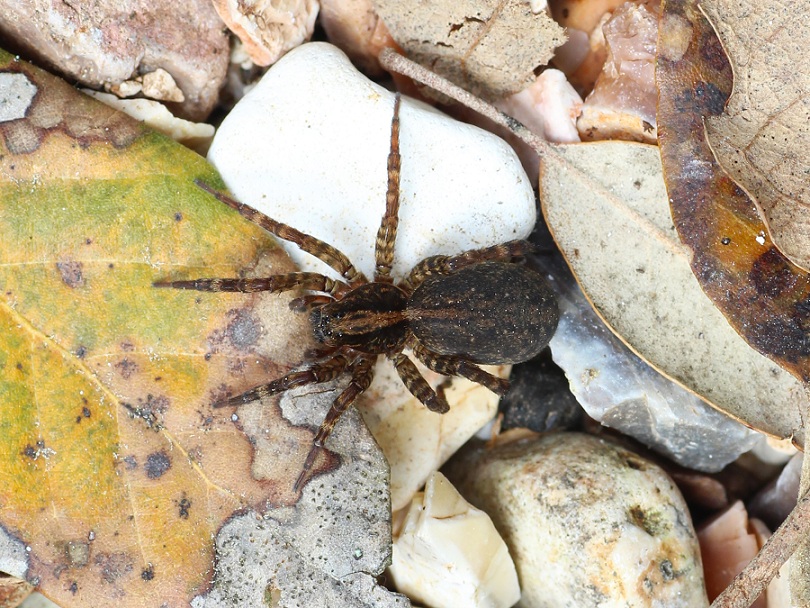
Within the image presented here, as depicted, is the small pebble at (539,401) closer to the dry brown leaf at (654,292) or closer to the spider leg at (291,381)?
the dry brown leaf at (654,292)

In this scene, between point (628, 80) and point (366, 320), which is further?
point (366, 320)

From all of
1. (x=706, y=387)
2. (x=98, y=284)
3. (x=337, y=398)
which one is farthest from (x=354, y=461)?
(x=706, y=387)

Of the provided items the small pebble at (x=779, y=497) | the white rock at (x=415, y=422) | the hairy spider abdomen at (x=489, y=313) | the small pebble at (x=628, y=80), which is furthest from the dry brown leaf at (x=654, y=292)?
A: the white rock at (x=415, y=422)

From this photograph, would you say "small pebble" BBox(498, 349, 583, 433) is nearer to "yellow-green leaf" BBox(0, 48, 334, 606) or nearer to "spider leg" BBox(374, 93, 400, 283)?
"spider leg" BBox(374, 93, 400, 283)

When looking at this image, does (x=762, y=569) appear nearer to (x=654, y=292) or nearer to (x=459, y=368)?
(x=654, y=292)

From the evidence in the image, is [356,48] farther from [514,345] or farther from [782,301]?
[782,301]

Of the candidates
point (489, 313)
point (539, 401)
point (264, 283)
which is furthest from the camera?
point (539, 401)

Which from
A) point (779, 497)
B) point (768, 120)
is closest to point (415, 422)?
point (779, 497)
